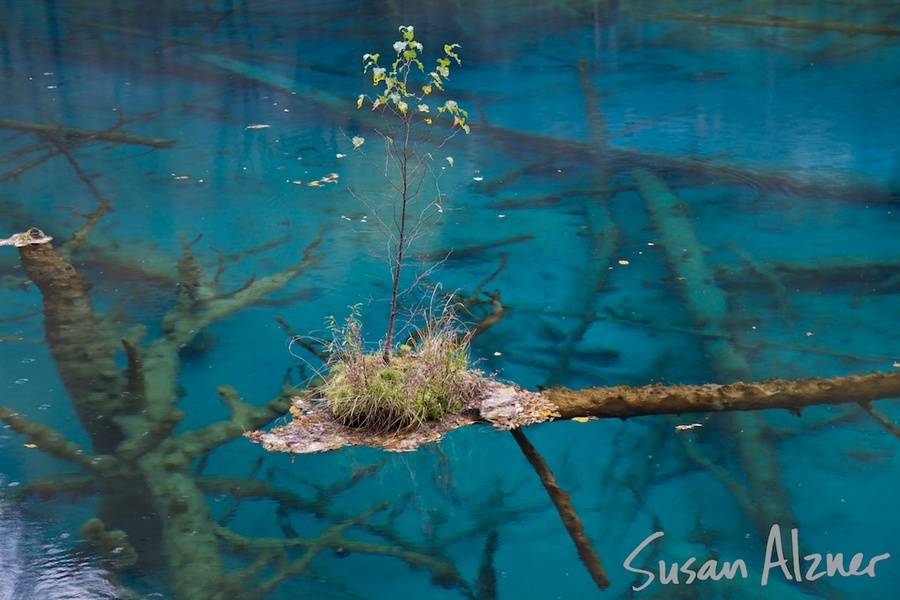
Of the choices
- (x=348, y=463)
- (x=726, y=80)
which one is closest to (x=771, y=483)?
(x=348, y=463)

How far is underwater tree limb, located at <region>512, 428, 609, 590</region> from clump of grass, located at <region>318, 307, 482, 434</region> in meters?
0.36

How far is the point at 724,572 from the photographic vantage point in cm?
346

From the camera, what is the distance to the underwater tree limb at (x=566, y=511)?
350cm

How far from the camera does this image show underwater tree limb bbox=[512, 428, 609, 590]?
350cm

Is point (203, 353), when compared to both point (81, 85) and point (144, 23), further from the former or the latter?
point (144, 23)

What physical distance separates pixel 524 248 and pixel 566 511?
285 cm

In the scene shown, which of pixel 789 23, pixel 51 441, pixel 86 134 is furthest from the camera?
pixel 789 23

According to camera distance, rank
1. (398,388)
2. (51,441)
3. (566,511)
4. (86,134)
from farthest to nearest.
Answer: (86,134) < (51,441) < (398,388) < (566,511)

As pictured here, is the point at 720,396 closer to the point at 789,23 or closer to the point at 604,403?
the point at 604,403

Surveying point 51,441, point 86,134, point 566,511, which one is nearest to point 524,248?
point 566,511

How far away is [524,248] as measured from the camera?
6.44 m

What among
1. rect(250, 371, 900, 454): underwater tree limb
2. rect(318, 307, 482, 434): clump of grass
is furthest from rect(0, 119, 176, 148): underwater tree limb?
rect(318, 307, 482, 434): clump of grass

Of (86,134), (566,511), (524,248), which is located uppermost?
(86,134)

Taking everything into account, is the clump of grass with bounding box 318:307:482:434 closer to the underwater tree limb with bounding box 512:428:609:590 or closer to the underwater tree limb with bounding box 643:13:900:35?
the underwater tree limb with bounding box 512:428:609:590
